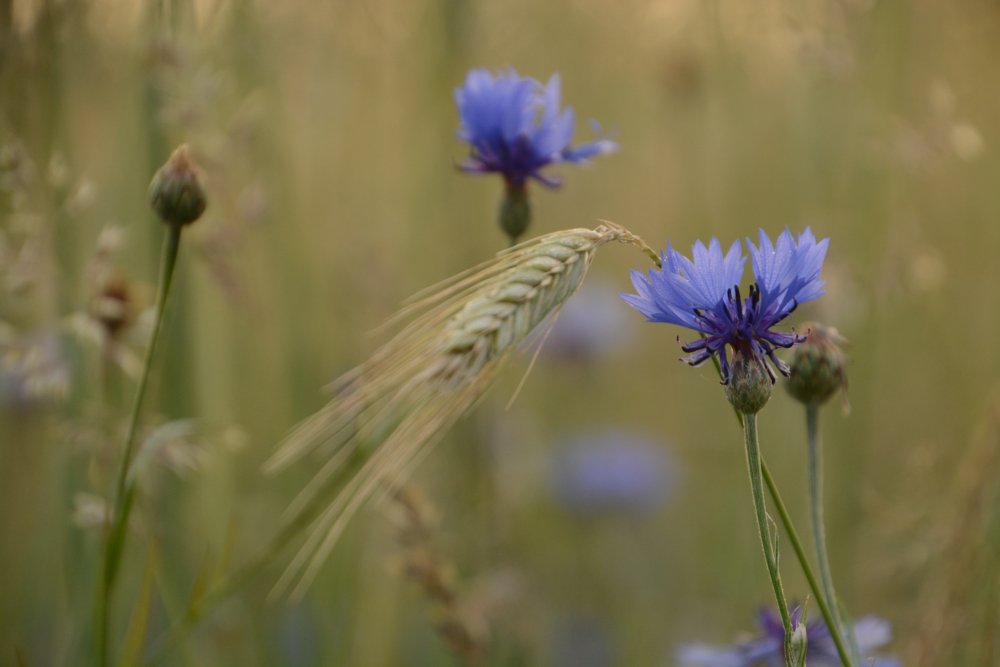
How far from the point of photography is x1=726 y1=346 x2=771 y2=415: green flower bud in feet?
1.85

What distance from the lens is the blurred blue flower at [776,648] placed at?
704 mm

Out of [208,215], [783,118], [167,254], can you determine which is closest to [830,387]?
[167,254]

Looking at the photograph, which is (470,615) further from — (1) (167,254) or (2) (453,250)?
(2) (453,250)

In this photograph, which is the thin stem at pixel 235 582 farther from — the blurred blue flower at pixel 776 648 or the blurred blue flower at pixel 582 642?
the blurred blue flower at pixel 582 642

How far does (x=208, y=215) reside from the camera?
4.13 ft

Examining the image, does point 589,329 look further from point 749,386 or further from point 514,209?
point 749,386

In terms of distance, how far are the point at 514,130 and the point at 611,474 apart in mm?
1394

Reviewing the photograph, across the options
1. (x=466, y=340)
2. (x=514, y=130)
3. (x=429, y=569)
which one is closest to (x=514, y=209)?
(x=514, y=130)

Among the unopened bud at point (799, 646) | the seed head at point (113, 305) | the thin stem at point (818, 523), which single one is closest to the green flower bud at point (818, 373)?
the thin stem at point (818, 523)

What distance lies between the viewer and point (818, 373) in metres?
0.72

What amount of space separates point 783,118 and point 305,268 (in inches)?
65.7

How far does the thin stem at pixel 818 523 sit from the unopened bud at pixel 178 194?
662 millimetres

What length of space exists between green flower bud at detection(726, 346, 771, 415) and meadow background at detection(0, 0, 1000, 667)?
1.62 feet

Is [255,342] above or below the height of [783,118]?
below
